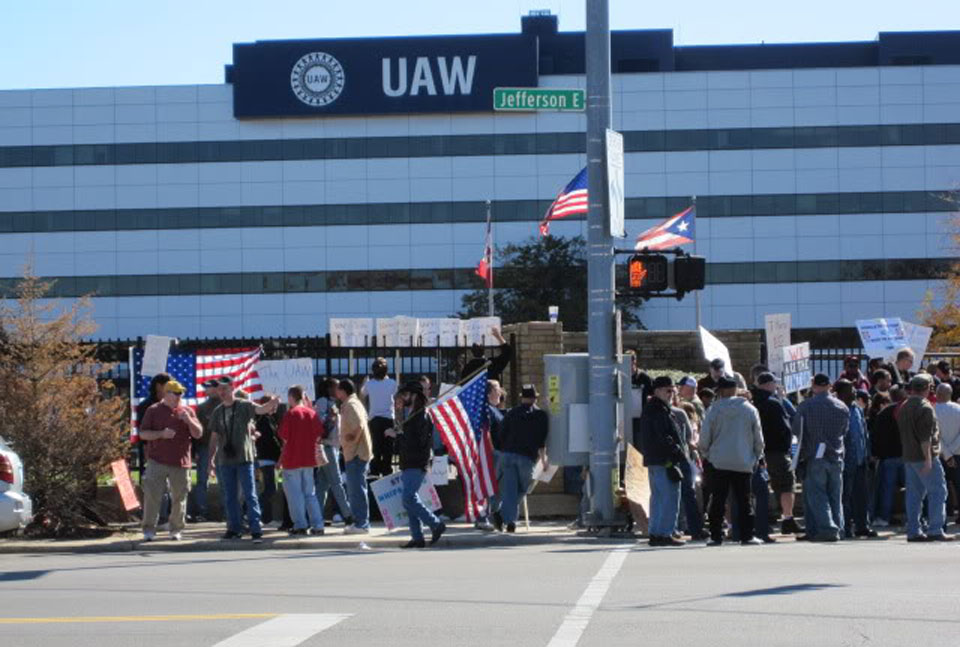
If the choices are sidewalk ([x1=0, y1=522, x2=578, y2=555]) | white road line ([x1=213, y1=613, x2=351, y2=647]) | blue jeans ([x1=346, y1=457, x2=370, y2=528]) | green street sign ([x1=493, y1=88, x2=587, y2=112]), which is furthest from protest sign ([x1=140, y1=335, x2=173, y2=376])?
white road line ([x1=213, y1=613, x2=351, y2=647])

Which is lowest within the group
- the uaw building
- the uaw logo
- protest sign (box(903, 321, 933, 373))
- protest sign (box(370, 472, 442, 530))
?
protest sign (box(370, 472, 442, 530))

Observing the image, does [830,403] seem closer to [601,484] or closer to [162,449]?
[601,484]

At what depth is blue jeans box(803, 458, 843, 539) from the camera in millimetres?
16406

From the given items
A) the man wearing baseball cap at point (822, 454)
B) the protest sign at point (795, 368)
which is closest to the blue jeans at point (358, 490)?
the man wearing baseball cap at point (822, 454)

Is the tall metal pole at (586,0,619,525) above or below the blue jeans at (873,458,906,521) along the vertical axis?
above

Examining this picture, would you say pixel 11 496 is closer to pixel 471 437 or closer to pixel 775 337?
pixel 471 437

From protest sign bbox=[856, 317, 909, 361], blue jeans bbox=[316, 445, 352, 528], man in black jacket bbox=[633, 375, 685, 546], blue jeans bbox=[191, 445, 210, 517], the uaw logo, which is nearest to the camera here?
man in black jacket bbox=[633, 375, 685, 546]

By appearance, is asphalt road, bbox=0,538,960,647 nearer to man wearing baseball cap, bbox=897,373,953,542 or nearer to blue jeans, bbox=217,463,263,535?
man wearing baseball cap, bbox=897,373,953,542

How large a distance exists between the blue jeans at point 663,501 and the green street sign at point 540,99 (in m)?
4.64

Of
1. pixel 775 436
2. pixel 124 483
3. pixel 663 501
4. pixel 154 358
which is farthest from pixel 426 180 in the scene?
pixel 663 501

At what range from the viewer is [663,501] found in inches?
627

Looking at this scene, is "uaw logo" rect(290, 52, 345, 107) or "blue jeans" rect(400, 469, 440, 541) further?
"uaw logo" rect(290, 52, 345, 107)

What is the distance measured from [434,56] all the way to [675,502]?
189ft

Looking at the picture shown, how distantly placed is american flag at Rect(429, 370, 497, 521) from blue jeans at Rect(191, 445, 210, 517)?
10.9ft
